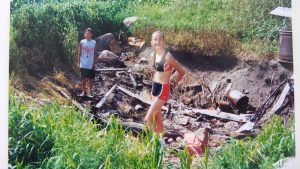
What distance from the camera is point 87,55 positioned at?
3.54 m

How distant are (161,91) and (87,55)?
558 mm

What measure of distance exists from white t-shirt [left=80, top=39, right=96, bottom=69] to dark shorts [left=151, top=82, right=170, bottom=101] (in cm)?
46

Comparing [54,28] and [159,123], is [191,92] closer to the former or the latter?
[159,123]

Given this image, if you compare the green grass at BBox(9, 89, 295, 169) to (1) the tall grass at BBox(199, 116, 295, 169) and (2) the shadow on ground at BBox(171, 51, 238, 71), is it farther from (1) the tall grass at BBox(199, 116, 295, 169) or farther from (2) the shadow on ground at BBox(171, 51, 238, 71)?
(2) the shadow on ground at BBox(171, 51, 238, 71)

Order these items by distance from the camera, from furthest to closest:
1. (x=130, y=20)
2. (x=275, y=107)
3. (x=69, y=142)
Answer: (x=130, y=20), (x=275, y=107), (x=69, y=142)

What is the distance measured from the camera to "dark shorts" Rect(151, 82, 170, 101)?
3490mm

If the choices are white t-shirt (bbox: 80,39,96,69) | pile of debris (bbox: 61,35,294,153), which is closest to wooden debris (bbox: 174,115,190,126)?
pile of debris (bbox: 61,35,294,153)

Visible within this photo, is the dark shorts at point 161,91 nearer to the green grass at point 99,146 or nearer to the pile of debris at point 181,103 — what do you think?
the pile of debris at point 181,103

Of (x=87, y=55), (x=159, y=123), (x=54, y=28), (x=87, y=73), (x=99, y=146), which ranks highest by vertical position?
(x=54, y=28)

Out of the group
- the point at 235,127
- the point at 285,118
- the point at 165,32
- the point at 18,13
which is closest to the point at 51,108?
the point at 18,13

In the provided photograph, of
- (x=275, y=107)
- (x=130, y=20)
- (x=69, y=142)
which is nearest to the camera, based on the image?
(x=69, y=142)

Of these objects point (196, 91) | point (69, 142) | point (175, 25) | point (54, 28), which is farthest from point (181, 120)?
point (54, 28)

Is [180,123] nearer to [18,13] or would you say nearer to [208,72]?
[208,72]

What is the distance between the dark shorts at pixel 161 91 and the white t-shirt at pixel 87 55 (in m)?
0.46
